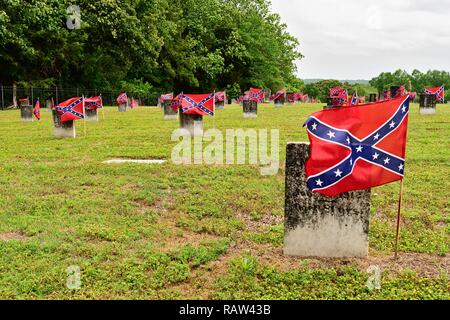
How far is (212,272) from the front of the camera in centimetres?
494

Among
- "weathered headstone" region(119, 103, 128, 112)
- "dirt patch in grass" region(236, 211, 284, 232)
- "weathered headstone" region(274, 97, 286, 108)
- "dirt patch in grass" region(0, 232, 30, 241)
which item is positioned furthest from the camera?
"weathered headstone" region(274, 97, 286, 108)

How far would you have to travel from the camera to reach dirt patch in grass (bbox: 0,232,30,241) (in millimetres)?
5844

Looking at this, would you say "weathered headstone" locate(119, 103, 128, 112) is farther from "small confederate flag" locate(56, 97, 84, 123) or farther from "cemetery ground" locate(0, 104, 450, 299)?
"cemetery ground" locate(0, 104, 450, 299)

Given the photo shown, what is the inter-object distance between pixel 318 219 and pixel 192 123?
10114mm

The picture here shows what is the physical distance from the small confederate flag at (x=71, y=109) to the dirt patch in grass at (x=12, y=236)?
29.5 ft

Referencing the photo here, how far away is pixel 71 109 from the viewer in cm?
1448

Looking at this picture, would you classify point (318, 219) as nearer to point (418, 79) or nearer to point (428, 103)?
point (428, 103)

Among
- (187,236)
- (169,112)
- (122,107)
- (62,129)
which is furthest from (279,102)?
(187,236)

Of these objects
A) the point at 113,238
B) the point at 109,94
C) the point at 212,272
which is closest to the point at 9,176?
the point at 113,238

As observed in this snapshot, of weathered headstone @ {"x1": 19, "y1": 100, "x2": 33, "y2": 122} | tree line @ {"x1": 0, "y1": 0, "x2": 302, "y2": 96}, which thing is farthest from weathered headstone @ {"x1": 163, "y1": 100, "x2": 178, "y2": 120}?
tree line @ {"x1": 0, "y1": 0, "x2": 302, "y2": 96}

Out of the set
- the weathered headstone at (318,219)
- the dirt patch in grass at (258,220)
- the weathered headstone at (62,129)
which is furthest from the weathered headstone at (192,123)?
the weathered headstone at (318,219)

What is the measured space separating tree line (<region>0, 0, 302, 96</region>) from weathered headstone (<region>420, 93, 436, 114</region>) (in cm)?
1954

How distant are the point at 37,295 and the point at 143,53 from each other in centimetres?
3513

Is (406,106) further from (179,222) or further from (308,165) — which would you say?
(179,222)
